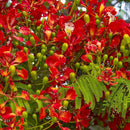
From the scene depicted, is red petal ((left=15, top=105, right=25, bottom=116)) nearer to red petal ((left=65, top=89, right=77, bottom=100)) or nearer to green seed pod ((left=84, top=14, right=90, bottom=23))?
red petal ((left=65, top=89, right=77, bottom=100))

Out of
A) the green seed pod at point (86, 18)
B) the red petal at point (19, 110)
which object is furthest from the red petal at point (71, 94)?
the green seed pod at point (86, 18)

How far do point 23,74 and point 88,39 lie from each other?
1.20 feet

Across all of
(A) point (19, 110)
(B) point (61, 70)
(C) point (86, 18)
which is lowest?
(A) point (19, 110)

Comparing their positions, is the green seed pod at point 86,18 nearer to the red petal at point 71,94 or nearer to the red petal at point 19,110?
the red petal at point 71,94

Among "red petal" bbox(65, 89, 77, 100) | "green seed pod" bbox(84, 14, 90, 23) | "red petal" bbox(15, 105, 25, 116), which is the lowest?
"red petal" bbox(15, 105, 25, 116)

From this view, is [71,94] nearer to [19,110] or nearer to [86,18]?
[19,110]

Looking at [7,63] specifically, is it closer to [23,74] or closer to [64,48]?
[23,74]

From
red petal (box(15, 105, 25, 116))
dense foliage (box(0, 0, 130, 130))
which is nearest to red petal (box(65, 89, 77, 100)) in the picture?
dense foliage (box(0, 0, 130, 130))

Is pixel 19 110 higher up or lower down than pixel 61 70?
lower down

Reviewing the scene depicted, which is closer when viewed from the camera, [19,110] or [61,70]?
[19,110]

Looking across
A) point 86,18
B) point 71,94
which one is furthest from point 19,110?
point 86,18

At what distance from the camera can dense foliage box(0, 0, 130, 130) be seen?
1.00 metres

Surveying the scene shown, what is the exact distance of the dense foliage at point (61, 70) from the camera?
1.00 m

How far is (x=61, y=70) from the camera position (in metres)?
1.13
